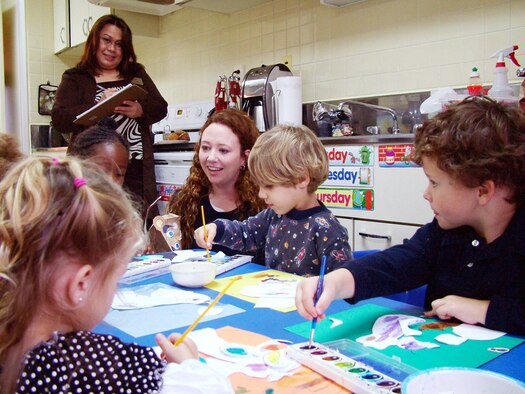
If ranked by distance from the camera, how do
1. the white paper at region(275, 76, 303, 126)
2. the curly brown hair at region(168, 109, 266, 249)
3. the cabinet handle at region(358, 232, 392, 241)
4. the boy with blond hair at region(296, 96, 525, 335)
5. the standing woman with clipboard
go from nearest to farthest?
1. the boy with blond hair at region(296, 96, 525, 335)
2. the curly brown hair at region(168, 109, 266, 249)
3. the cabinet handle at region(358, 232, 392, 241)
4. the standing woman with clipboard
5. the white paper at region(275, 76, 303, 126)

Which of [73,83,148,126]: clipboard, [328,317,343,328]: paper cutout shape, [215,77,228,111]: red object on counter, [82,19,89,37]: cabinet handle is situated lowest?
[328,317,343,328]: paper cutout shape

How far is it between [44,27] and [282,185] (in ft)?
14.6

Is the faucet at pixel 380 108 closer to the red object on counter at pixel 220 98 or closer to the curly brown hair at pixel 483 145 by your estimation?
the red object on counter at pixel 220 98

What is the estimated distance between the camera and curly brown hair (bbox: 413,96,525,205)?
0.98m

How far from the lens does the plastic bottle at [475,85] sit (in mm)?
2320

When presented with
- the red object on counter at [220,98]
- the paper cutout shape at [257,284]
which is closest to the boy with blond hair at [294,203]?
the paper cutout shape at [257,284]

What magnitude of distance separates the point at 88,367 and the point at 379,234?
2052 millimetres

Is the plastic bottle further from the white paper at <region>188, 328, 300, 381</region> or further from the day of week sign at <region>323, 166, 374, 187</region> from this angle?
the white paper at <region>188, 328, 300, 381</region>

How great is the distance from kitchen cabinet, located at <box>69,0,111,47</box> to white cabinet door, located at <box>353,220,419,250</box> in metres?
2.95

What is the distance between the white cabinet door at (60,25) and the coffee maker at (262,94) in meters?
2.35

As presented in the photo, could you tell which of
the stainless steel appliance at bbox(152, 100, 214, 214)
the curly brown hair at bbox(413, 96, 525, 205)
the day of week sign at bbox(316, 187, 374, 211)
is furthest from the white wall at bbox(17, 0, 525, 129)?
the curly brown hair at bbox(413, 96, 525, 205)

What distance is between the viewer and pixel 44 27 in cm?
509

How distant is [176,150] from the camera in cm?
377

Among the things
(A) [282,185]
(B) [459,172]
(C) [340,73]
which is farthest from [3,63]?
(B) [459,172]
